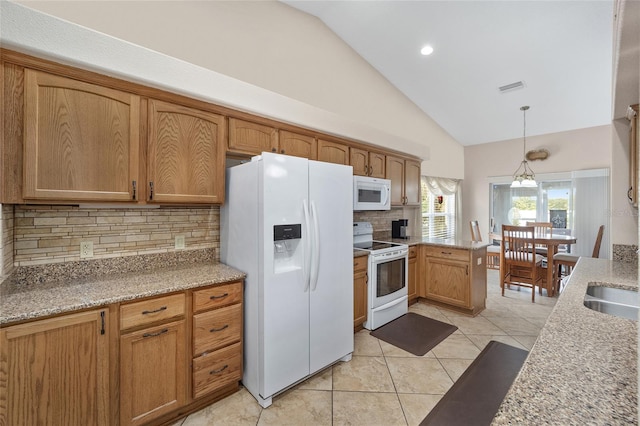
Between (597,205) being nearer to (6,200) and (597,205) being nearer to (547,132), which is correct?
(547,132)

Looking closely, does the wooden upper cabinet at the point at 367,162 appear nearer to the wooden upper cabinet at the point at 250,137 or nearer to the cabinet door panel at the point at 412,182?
the cabinet door panel at the point at 412,182

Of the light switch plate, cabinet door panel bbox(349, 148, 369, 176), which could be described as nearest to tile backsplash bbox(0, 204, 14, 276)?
the light switch plate

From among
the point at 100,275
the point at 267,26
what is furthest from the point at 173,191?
the point at 267,26

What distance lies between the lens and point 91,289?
63.2 inches

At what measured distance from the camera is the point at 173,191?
1949 mm

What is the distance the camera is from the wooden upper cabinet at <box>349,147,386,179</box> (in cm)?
335

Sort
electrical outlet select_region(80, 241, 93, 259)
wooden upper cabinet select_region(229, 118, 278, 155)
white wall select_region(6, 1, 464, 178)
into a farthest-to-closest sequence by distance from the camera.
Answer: wooden upper cabinet select_region(229, 118, 278, 155) < white wall select_region(6, 1, 464, 178) < electrical outlet select_region(80, 241, 93, 259)

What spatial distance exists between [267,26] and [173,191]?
201 cm

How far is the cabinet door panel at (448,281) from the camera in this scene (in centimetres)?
335

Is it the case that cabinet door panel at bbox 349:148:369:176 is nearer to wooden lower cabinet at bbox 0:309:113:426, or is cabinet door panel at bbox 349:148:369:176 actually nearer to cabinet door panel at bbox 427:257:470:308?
cabinet door panel at bbox 427:257:470:308

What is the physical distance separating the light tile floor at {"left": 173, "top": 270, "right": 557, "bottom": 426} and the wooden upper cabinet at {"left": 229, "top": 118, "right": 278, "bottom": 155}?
1.91 metres

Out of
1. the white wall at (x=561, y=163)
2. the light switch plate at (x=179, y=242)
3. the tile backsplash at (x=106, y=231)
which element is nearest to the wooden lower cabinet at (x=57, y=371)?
the tile backsplash at (x=106, y=231)

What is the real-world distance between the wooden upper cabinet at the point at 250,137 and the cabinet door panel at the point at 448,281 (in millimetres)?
2591

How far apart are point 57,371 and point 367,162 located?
3227 mm
